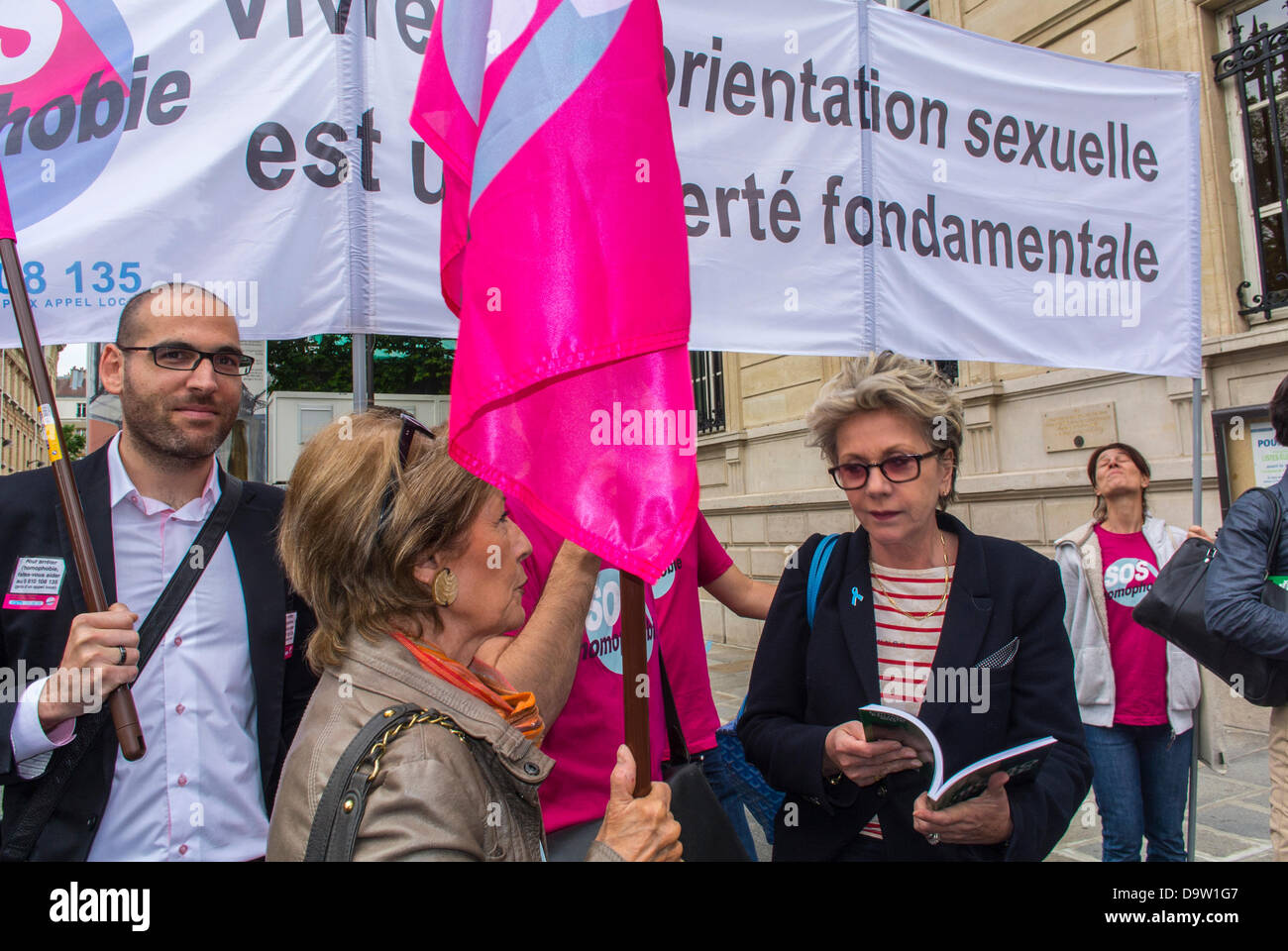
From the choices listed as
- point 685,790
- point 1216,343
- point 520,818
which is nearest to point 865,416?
point 685,790

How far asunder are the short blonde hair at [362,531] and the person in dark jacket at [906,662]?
0.99 meters

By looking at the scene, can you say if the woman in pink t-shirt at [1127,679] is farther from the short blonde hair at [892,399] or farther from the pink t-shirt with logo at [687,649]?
the pink t-shirt with logo at [687,649]

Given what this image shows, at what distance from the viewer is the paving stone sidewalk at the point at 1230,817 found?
422 cm

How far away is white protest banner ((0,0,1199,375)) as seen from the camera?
2.44 m

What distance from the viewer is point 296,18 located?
8.55 feet

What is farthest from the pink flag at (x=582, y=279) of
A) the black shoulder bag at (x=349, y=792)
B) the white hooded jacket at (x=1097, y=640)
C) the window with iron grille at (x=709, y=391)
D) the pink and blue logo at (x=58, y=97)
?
the window with iron grille at (x=709, y=391)

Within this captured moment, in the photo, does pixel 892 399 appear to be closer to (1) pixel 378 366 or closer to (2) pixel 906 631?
(2) pixel 906 631

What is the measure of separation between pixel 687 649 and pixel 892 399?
0.94 metres

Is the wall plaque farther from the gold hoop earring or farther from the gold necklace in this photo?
the gold hoop earring

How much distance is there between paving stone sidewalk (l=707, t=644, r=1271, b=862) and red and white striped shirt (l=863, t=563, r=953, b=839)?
1394 mm

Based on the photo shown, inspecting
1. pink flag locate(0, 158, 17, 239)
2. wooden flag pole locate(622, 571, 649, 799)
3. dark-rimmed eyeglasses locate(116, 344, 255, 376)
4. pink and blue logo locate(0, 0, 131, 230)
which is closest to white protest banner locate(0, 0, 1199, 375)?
pink and blue logo locate(0, 0, 131, 230)

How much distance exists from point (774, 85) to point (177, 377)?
2368mm

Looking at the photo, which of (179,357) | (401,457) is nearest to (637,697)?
(401,457)

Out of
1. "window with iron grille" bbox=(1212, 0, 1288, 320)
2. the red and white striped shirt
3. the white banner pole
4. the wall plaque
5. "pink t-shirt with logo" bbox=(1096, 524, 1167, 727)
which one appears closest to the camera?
the red and white striped shirt
